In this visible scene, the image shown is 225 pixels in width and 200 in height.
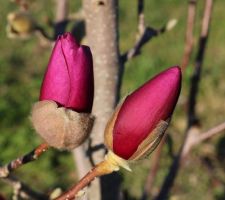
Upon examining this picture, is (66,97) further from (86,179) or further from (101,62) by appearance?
(101,62)

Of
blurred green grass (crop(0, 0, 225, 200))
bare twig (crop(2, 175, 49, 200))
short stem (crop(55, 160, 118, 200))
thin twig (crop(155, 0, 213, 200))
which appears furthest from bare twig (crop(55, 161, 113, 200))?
blurred green grass (crop(0, 0, 225, 200))

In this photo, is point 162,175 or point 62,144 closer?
point 62,144

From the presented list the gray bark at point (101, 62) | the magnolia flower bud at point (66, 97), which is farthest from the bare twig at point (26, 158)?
the gray bark at point (101, 62)

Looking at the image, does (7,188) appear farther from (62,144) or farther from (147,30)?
(62,144)

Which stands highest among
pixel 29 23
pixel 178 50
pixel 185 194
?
pixel 29 23

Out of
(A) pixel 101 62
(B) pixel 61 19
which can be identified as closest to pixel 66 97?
(A) pixel 101 62

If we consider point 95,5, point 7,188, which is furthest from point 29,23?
point 7,188

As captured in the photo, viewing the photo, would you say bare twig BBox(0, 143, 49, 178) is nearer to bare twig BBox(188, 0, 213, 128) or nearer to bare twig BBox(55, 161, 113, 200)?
bare twig BBox(55, 161, 113, 200)
